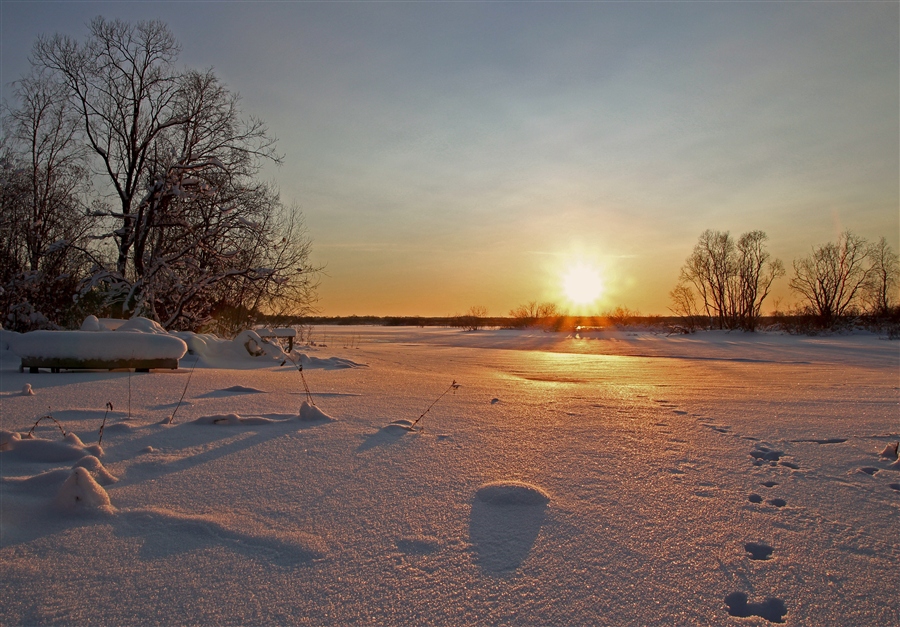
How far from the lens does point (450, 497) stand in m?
2.29

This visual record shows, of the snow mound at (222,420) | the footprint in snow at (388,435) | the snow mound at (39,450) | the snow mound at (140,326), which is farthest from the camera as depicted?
the snow mound at (140,326)

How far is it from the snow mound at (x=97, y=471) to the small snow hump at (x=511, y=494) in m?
1.72

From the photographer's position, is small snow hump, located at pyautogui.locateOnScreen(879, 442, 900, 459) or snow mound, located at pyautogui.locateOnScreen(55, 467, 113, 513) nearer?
snow mound, located at pyautogui.locateOnScreen(55, 467, 113, 513)

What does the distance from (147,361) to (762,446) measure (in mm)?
6695

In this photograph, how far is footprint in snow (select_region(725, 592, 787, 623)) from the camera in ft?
4.76

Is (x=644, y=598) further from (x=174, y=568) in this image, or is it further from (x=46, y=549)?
(x=46, y=549)

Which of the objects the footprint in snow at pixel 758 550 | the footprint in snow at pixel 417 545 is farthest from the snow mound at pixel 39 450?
the footprint in snow at pixel 758 550

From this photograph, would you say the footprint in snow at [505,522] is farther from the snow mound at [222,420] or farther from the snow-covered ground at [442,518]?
the snow mound at [222,420]

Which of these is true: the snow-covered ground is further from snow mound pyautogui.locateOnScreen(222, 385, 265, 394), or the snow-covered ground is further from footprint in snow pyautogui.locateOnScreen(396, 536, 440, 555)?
snow mound pyautogui.locateOnScreen(222, 385, 265, 394)

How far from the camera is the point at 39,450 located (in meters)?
2.64

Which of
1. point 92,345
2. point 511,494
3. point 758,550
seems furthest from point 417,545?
point 92,345

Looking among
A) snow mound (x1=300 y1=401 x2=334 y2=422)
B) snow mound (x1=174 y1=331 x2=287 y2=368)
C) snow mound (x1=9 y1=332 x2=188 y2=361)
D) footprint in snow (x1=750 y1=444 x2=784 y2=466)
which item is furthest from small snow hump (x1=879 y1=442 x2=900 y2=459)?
snow mound (x1=174 y1=331 x2=287 y2=368)

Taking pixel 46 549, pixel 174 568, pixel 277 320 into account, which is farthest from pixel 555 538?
pixel 277 320

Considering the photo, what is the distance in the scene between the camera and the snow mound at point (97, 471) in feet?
7.61
